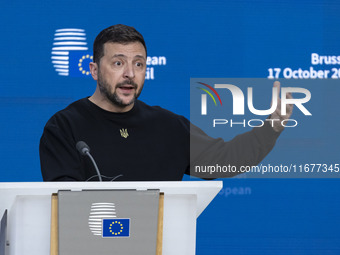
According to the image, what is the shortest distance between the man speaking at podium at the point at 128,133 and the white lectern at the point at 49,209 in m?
0.80

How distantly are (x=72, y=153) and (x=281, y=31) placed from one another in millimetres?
1734

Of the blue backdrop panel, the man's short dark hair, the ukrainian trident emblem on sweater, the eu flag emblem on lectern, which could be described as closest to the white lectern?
the eu flag emblem on lectern

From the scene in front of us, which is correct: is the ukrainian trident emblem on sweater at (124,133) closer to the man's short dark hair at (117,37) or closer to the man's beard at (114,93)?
the man's beard at (114,93)

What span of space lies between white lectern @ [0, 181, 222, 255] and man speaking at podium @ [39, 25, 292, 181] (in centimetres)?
80

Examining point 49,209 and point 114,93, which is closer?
point 49,209

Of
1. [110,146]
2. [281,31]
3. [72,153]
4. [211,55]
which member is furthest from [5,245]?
[281,31]

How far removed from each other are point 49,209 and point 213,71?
6.63 feet

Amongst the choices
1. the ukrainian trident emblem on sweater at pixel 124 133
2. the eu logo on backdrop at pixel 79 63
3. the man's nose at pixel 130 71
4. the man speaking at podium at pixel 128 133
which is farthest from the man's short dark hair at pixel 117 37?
the eu logo on backdrop at pixel 79 63

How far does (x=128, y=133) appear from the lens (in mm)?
2592

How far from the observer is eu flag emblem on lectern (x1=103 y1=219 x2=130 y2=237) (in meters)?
1.55

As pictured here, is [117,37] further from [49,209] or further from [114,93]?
[49,209]

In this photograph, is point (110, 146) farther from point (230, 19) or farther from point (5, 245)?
point (230, 19)

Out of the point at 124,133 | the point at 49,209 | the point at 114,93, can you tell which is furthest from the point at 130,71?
the point at 49,209

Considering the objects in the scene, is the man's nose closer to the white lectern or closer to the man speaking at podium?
the man speaking at podium
